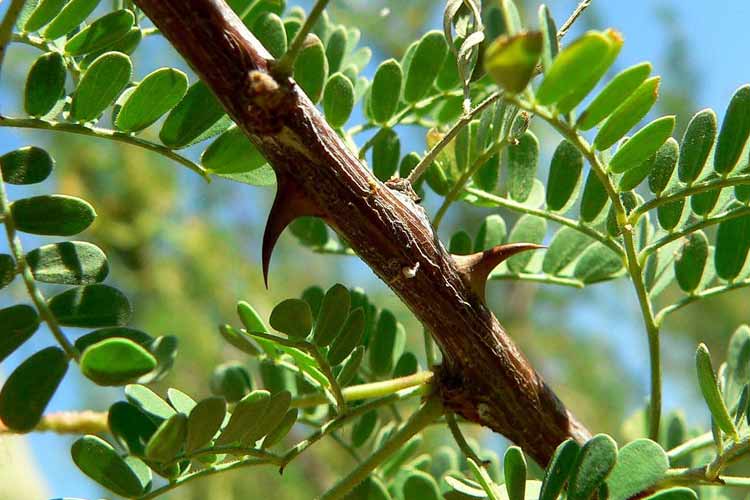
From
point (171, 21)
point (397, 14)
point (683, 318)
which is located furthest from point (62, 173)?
point (683, 318)

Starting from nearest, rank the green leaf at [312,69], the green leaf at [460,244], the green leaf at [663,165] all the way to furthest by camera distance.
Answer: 1. the green leaf at [663,165]
2. the green leaf at [312,69]
3. the green leaf at [460,244]

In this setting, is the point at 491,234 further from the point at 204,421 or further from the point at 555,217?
the point at 204,421

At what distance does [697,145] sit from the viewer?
29.7 inches

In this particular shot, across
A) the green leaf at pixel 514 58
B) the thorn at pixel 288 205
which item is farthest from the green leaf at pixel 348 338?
the green leaf at pixel 514 58

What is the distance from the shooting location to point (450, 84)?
989 mm

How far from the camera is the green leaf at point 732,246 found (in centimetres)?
87

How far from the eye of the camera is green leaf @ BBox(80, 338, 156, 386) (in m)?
0.50

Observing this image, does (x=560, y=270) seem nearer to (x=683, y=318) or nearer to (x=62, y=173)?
(x=62, y=173)

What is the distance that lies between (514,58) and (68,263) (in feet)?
1.32

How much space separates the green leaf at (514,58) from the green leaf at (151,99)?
33 cm

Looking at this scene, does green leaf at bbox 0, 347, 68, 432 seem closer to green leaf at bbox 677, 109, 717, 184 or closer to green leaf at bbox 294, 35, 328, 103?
green leaf at bbox 294, 35, 328, 103

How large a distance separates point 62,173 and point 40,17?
201cm

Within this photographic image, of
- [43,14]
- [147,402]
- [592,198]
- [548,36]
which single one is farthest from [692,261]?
[43,14]

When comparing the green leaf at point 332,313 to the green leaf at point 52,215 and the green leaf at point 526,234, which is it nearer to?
the green leaf at point 52,215
